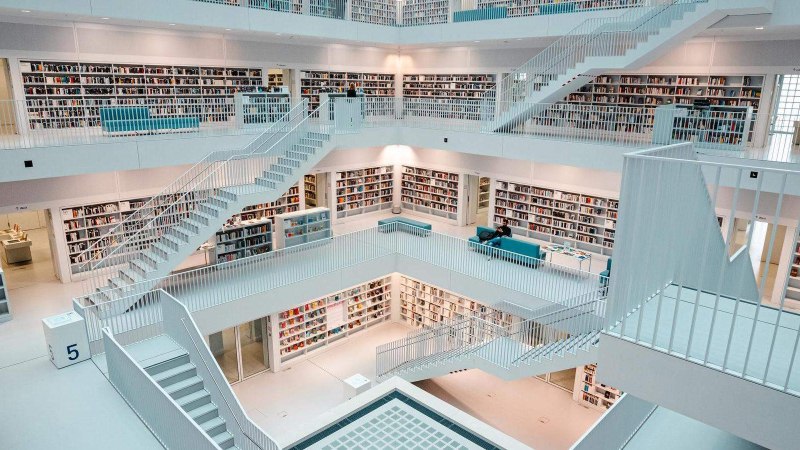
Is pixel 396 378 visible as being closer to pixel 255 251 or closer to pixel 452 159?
pixel 255 251

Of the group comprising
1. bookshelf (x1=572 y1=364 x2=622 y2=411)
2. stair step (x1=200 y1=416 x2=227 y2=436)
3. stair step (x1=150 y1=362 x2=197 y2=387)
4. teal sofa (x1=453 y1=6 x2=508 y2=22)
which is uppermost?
teal sofa (x1=453 y1=6 x2=508 y2=22)

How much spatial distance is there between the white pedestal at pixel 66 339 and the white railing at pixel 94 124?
4157 mm

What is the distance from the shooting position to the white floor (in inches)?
461

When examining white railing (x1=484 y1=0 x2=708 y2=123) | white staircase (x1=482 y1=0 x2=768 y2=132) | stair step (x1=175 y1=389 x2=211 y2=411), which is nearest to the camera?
stair step (x1=175 y1=389 x2=211 y2=411)

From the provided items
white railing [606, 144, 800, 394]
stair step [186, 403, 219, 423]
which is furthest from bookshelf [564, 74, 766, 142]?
stair step [186, 403, 219, 423]

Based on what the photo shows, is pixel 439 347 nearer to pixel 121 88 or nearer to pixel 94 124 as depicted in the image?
pixel 94 124

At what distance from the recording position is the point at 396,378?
35.7ft

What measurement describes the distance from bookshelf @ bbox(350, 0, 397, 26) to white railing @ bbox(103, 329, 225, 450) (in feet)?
49.5

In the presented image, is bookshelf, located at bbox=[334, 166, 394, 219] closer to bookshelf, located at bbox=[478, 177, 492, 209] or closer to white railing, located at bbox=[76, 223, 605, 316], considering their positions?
white railing, located at bbox=[76, 223, 605, 316]

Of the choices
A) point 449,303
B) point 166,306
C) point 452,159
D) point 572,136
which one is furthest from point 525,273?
point 166,306

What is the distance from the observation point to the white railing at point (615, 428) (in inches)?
269

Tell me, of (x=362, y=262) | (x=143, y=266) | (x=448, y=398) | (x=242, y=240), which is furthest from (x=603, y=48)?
(x=143, y=266)

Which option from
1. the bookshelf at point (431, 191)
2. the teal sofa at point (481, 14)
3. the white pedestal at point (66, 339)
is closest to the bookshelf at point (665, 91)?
the teal sofa at point (481, 14)

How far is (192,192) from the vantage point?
12109 millimetres
